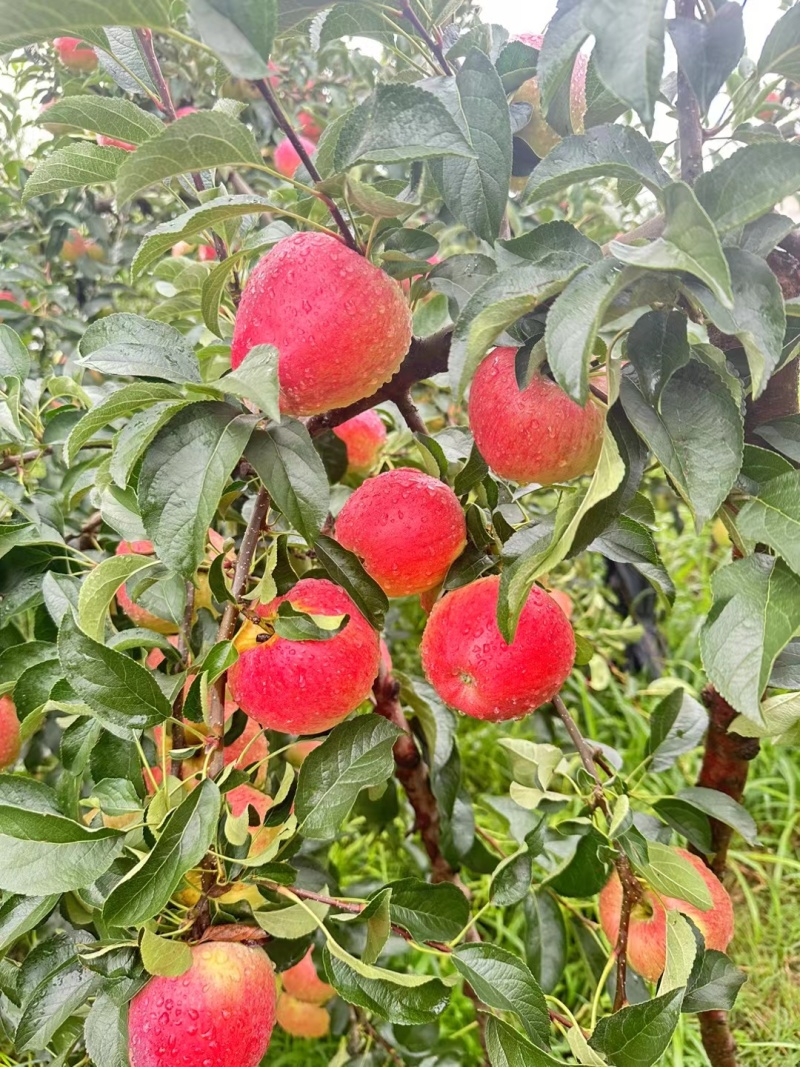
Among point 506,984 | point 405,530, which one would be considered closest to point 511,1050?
point 506,984

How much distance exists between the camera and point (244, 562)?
23.4 inches

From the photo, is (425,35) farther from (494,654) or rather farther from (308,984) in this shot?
(308,984)

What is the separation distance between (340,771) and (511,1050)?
22cm

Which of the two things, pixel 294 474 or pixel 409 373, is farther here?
pixel 409 373

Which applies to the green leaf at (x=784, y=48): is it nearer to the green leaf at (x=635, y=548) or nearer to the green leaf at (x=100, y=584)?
the green leaf at (x=635, y=548)

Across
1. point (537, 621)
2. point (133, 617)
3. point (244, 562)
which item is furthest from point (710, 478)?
point (133, 617)

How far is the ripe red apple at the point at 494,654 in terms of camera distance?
0.63m

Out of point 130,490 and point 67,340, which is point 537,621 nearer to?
point 130,490

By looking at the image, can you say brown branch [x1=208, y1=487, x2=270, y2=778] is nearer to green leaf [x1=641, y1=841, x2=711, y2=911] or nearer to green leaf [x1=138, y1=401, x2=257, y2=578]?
green leaf [x1=138, y1=401, x2=257, y2=578]

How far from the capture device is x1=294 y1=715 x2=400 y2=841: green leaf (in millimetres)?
592

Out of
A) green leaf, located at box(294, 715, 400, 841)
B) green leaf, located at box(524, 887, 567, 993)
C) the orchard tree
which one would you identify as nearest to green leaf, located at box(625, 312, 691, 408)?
the orchard tree

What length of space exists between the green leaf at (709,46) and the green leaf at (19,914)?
26.8 inches

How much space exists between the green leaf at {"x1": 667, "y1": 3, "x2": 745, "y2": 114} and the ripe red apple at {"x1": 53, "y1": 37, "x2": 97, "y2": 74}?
65.2 inches

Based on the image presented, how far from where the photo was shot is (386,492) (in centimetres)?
66
